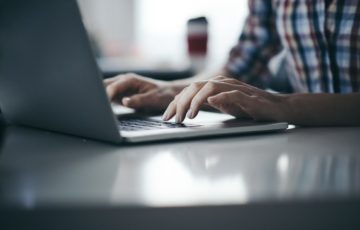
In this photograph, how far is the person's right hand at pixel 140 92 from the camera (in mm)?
970

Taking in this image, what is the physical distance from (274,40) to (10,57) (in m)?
1.06

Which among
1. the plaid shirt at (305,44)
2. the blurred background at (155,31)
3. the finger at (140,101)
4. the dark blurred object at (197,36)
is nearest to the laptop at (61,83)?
the finger at (140,101)

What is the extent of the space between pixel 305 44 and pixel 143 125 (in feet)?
2.72

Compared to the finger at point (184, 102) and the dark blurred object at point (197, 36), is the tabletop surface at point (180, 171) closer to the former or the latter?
the finger at point (184, 102)

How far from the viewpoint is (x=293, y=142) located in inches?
25.2

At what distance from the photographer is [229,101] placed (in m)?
0.75

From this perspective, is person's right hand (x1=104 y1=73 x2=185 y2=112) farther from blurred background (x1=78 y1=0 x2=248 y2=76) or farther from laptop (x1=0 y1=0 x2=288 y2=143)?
blurred background (x1=78 y1=0 x2=248 y2=76)

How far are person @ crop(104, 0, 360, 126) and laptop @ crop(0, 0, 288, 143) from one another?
4 cm

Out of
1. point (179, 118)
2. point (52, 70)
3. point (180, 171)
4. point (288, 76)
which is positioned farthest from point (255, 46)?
point (180, 171)

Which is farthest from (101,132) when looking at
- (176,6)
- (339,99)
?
(176,6)

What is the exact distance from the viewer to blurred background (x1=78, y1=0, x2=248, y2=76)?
10.1ft

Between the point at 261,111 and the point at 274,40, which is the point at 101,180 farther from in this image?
the point at 274,40

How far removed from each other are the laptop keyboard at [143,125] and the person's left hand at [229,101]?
2cm

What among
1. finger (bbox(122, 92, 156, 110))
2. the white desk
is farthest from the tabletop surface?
finger (bbox(122, 92, 156, 110))
